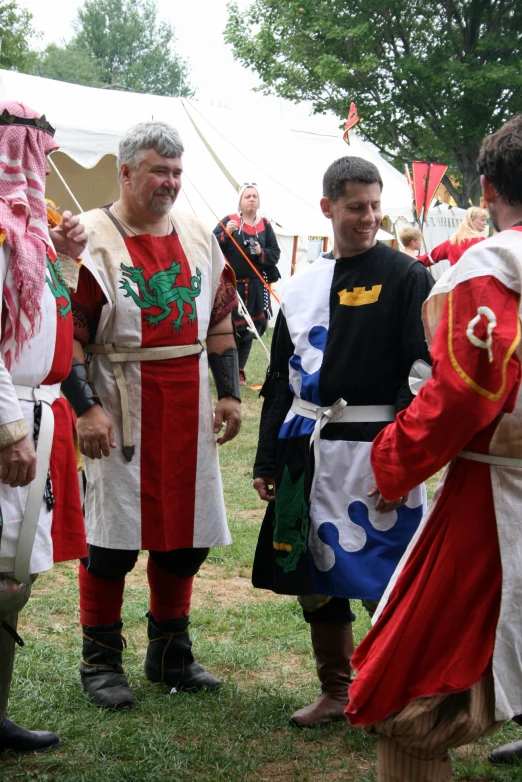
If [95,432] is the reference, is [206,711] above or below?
below

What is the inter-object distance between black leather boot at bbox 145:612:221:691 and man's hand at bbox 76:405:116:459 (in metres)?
0.74

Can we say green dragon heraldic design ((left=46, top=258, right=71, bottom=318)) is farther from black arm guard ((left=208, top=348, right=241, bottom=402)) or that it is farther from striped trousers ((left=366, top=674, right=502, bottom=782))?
striped trousers ((left=366, top=674, right=502, bottom=782))

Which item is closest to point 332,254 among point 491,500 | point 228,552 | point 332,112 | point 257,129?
point 491,500

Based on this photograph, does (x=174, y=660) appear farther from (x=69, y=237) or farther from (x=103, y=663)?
(x=69, y=237)

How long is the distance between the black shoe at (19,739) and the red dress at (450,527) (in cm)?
125

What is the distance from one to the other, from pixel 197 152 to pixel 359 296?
7259 millimetres

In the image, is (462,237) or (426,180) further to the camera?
(426,180)

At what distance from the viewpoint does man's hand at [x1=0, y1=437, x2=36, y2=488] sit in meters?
2.19

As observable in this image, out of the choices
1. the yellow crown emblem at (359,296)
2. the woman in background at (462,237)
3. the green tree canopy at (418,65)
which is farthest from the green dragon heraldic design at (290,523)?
the green tree canopy at (418,65)

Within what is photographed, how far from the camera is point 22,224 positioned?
2.30 metres

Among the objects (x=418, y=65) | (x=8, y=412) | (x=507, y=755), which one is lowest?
(x=507, y=755)

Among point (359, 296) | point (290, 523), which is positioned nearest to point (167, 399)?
point (290, 523)

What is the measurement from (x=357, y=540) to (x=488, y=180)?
1213 mm

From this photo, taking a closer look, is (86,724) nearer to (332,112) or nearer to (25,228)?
(25,228)
